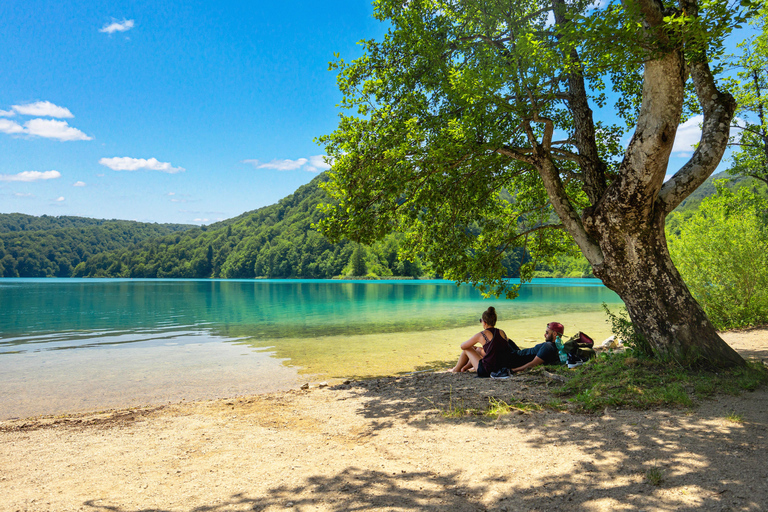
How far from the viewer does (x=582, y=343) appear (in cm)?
965

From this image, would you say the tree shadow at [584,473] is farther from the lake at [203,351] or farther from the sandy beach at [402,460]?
the lake at [203,351]

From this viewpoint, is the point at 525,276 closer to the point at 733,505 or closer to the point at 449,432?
the point at 449,432

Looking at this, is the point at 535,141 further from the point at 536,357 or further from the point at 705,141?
the point at 536,357

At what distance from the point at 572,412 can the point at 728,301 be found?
46.9 feet

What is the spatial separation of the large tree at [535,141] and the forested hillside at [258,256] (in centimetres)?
11653

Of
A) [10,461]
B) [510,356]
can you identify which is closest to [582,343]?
[510,356]

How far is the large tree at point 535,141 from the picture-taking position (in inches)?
253

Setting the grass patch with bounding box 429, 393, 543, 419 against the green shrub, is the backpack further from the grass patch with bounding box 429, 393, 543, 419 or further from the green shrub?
the green shrub

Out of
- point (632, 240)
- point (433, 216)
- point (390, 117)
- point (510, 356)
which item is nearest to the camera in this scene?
point (632, 240)

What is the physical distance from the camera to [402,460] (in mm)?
4598

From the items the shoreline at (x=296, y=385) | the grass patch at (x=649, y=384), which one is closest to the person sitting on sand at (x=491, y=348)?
the grass patch at (x=649, y=384)

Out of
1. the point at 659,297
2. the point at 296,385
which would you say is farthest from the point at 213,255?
the point at 659,297

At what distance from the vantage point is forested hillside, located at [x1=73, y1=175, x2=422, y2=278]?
5384 inches

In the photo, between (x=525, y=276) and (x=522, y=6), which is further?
(x=525, y=276)
